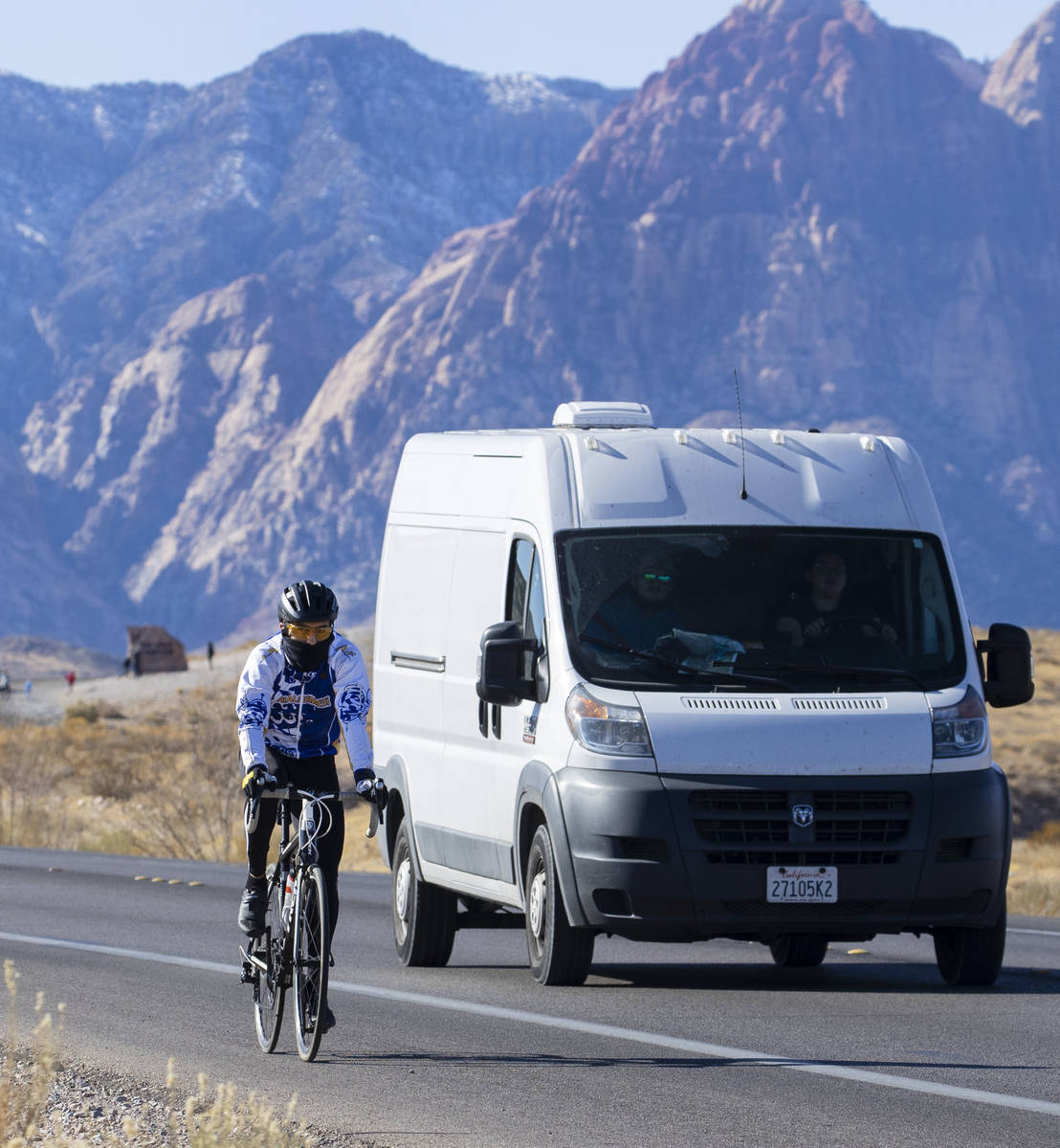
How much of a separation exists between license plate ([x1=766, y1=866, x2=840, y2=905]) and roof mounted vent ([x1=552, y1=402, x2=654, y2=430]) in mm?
3315

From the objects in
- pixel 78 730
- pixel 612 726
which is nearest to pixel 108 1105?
pixel 612 726

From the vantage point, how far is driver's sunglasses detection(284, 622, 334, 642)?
26.4ft

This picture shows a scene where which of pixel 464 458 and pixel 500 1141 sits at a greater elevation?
pixel 464 458

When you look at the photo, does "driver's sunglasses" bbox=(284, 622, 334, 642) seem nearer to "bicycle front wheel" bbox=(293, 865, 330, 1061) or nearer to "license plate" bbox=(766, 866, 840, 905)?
"bicycle front wheel" bbox=(293, 865, 330, 1061)

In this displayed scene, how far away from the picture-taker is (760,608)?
10.2 m

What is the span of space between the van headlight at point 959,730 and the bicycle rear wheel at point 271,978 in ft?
10.5

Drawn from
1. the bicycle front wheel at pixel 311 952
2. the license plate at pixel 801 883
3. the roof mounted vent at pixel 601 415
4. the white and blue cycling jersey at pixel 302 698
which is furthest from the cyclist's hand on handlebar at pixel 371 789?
the roof mounted vent at pixel 601 415

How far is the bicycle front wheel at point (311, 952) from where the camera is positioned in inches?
300

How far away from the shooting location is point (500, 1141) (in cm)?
655

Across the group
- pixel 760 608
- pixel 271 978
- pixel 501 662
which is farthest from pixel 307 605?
→ pixel 760 608

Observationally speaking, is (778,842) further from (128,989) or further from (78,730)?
(78,730)

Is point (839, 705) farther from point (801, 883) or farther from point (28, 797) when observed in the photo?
point (28, 797)

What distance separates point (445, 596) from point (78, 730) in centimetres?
5892

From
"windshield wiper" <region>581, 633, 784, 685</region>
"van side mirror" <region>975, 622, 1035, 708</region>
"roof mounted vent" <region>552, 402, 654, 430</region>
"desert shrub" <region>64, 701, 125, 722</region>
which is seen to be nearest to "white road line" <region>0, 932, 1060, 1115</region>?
"windshield wiper" <region>581, 633, 784, 685</region>
